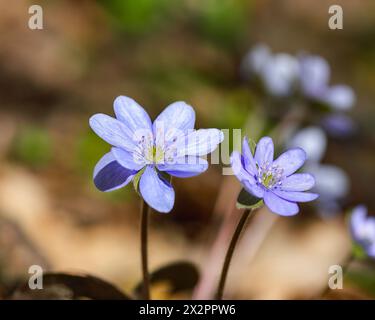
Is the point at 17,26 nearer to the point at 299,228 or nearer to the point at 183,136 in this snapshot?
the point at 299,228

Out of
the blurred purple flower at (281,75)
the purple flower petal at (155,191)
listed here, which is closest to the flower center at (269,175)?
the purple flower petal at (155,191)

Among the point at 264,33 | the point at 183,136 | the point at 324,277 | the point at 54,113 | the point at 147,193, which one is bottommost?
the point at 324,277

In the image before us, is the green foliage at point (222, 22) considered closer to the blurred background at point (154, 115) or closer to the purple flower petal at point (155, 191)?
the blurred background at point (154, 115)

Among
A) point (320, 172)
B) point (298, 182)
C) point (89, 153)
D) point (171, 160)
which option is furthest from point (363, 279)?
point (89, 153)

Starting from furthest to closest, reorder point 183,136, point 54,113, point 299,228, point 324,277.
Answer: point 54,113, point 299,228, point 324,277, point 183,136

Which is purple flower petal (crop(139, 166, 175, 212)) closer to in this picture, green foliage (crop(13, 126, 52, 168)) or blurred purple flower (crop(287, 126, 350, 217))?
blurred purple flower (crop(287, 126, 350, 217))

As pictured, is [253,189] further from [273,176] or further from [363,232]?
[363,232]
